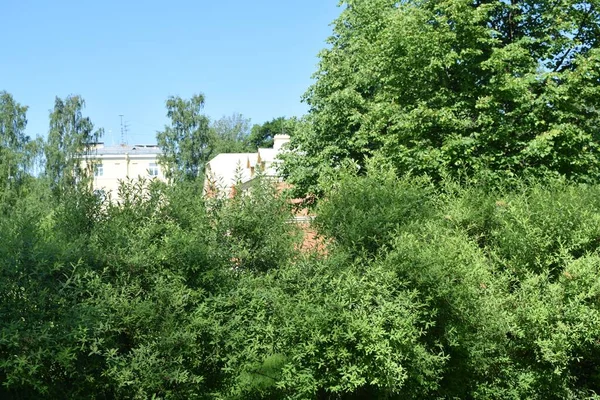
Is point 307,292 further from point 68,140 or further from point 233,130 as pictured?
point 233,130

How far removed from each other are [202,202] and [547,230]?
5.46 meters

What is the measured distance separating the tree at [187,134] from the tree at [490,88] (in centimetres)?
3201

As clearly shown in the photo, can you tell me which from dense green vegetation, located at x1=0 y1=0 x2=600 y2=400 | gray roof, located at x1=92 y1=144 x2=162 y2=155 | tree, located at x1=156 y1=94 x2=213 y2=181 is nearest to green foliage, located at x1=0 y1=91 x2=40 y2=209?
tree, located at x1=156 y1=94 x2=213 y2=181

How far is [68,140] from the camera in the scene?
4628cm

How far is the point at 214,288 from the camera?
25.9 ft

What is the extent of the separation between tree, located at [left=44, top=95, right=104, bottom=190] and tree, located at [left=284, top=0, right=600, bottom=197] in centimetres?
3151

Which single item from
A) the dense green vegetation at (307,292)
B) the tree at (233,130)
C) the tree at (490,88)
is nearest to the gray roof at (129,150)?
the tree at (233,130)

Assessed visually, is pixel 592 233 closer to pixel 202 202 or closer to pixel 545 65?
pixel 202 202

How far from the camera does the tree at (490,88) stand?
1667 cm

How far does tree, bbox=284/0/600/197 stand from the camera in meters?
16.7

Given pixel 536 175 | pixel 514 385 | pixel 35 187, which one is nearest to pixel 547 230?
pixel 514 385

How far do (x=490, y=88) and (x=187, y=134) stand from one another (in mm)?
36129

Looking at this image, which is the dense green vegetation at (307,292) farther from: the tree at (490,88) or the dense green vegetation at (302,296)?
the tree at (490,88)

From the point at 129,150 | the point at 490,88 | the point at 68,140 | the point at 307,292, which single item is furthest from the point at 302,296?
the point at 129,150
